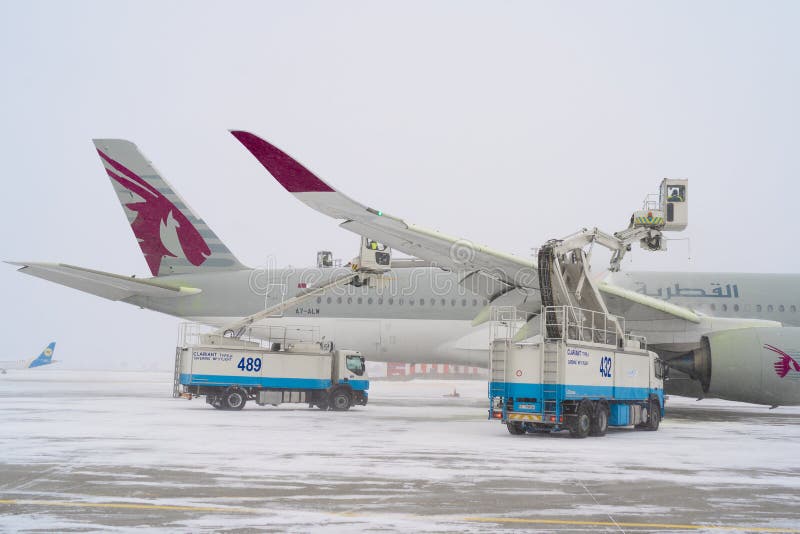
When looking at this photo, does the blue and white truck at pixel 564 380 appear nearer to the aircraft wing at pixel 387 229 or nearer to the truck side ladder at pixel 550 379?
the truck side ladder at pixel 550 379

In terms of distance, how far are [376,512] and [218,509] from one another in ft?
4.91

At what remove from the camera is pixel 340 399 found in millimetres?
24328

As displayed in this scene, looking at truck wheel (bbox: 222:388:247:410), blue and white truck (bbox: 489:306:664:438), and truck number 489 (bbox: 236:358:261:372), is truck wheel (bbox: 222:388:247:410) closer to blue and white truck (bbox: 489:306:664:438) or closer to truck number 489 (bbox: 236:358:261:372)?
truck number 489 (bbox: 236:358:261:372)

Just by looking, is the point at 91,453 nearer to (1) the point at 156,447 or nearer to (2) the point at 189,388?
(1) the point at 156,447

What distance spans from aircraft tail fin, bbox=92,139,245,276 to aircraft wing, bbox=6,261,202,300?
1.26m

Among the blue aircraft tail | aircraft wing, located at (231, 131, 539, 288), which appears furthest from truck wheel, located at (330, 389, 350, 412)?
the blue aircraft tail

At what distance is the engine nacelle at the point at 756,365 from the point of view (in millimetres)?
20078

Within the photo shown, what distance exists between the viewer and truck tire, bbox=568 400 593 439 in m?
16.0

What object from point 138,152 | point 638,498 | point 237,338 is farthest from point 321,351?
point 638,498

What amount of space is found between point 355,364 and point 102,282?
→ 9.07 m

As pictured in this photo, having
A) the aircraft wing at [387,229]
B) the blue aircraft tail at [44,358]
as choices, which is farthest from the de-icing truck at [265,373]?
the blue aircraft tail at [44,358]

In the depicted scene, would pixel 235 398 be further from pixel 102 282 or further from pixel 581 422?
pixel 581 422

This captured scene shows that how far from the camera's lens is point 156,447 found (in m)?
12.5

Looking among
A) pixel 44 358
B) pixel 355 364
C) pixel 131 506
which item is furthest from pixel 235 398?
pixel 44 358
